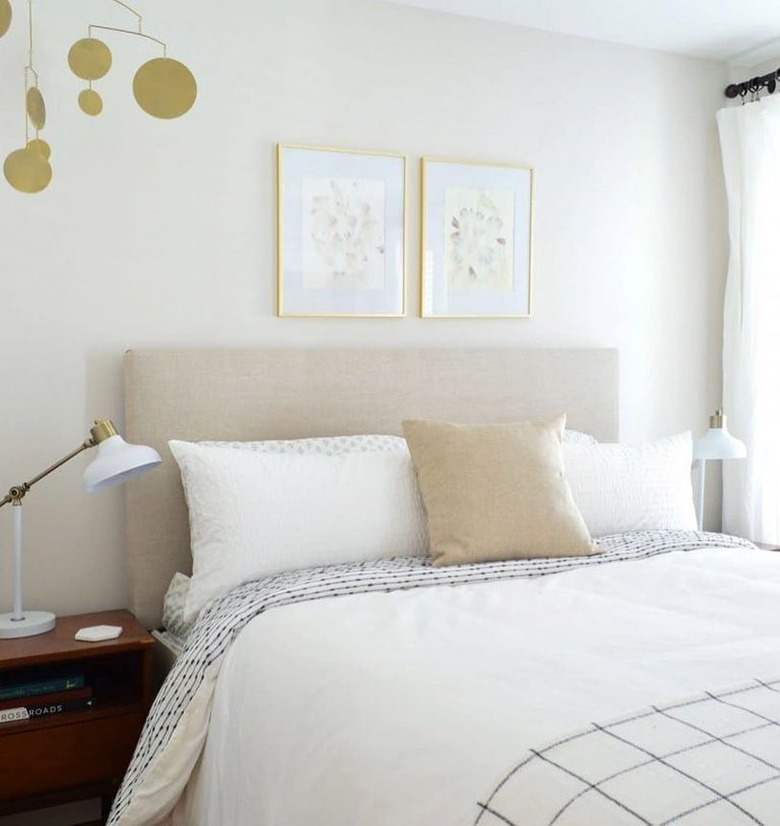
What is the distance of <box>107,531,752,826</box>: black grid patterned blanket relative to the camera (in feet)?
7.14

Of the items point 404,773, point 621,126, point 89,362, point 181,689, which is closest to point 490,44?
point 621,126

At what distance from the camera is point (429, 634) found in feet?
6.66

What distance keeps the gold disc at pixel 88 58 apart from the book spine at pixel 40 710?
5.02ft

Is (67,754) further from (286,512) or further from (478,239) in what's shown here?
(478,239)

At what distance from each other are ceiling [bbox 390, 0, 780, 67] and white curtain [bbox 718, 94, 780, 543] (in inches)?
10.2

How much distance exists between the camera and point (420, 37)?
332 centimetres

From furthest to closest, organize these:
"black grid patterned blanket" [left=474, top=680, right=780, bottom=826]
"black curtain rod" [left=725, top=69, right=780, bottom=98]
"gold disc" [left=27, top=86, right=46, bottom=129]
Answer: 1. "black curtain rod" [left=725, top=69, right=780, bottom=98]
2. "gold disc" [left=27, top=86, right=46, bottom=129]
3. "black grid patterned blanket" [left=474, top=680, right=780, bottom=826]

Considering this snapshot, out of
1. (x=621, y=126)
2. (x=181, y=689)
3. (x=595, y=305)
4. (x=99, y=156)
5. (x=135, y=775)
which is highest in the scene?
(x=621, y=126)

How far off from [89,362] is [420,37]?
154 centimetres

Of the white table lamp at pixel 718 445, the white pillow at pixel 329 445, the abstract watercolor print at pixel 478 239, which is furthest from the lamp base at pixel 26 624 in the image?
the white table lamp at pixel 718 445

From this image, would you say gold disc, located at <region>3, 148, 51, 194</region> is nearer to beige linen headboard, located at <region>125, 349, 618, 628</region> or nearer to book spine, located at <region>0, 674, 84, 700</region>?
beige linen headboard, located at <region>125, 349, 618, 628</region>

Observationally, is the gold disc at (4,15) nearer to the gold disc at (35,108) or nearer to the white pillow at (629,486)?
the gold disc at (35,108)

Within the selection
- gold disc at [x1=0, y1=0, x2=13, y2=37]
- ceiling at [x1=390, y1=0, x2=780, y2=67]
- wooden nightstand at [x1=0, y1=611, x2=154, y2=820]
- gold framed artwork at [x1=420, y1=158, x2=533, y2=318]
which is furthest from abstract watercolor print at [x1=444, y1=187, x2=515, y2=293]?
gold disc at [x1=0, y1=0, x2=13, y2=37]

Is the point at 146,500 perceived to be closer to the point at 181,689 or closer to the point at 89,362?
the point at 89,362
